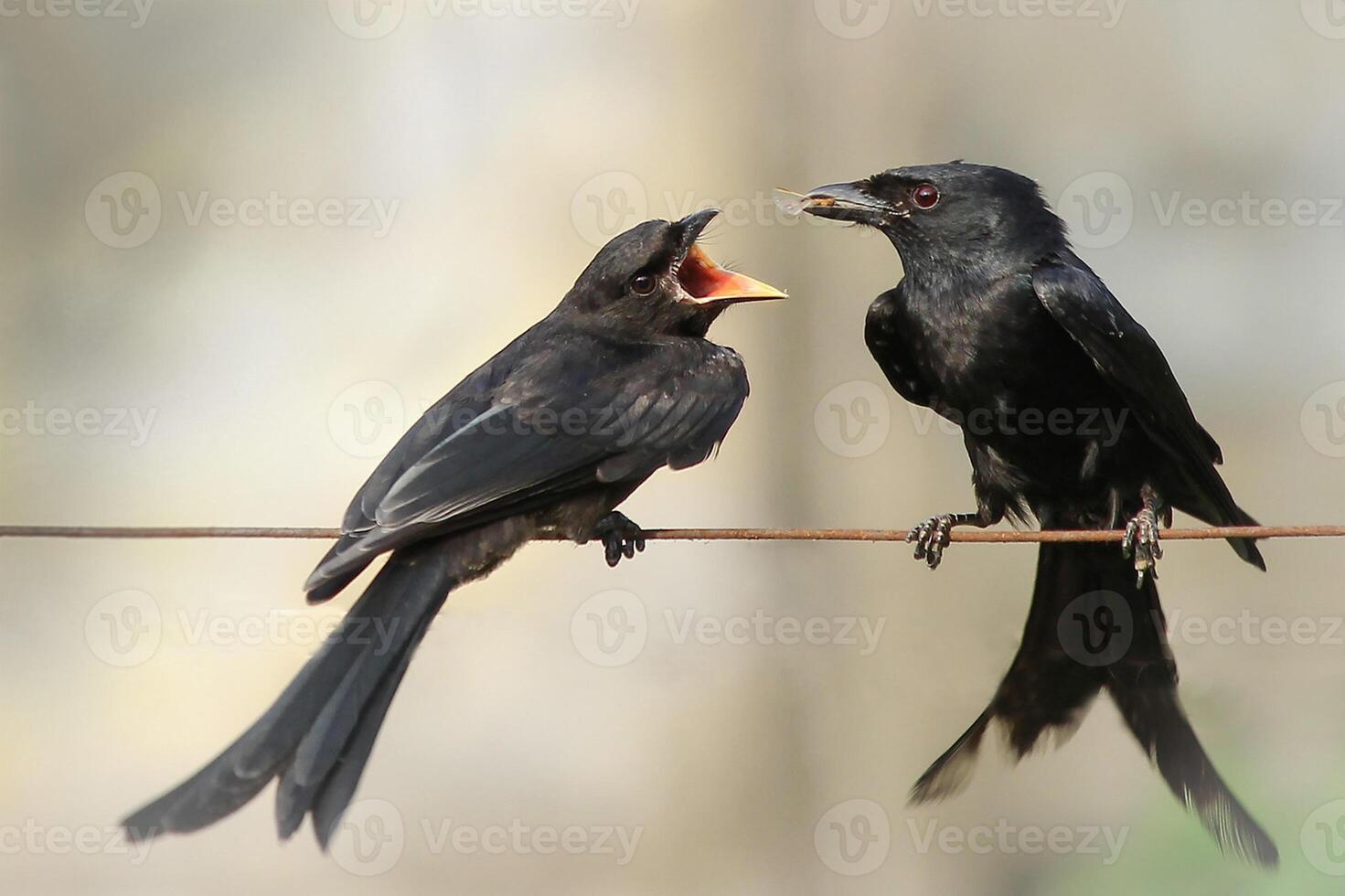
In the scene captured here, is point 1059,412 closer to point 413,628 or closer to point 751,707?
point 413,628

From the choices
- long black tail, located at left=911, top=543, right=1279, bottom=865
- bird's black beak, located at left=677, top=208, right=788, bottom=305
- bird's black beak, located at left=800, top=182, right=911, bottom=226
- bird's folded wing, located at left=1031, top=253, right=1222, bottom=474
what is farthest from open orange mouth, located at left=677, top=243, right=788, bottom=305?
long black tail, located at left=911, top=543, right=1279, bottom=865

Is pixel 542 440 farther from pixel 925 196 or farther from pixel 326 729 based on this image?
pixel 925 196

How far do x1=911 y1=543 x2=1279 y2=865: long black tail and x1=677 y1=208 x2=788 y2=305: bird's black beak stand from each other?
1.28m

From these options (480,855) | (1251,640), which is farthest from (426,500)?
(1251,640)

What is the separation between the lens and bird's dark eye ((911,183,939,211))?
4254mm

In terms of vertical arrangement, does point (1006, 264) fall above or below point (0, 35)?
below

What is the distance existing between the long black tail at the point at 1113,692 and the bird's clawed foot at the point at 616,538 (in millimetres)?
1146

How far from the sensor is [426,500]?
10.8ft

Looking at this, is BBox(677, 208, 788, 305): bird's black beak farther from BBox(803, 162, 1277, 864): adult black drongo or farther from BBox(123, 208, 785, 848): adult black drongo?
BBox(803, 162, 1277, 864): adult black drongo

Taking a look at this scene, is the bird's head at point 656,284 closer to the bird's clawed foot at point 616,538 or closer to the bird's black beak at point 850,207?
the bird's black beak at point 850,207

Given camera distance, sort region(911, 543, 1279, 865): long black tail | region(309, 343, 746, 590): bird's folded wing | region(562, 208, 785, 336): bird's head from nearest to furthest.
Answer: region(309, 343, 746, 590): bird's folded wing → region(562, 208, 785, 336): bird's head → region(911, 543, 1279, 865): long black tail

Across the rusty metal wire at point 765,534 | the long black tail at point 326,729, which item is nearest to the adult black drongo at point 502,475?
the long black tail at point 326,729

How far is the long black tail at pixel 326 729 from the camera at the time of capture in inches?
116

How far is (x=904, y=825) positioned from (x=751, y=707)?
1.08m
